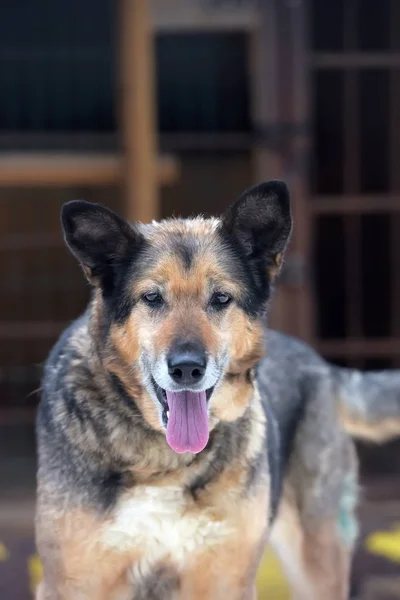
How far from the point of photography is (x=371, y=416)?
12.2 feet

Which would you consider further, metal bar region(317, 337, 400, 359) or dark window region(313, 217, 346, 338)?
dark window region(313, 217, 346, 338)

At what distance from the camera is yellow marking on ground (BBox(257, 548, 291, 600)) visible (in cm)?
434

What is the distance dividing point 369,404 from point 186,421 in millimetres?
1199

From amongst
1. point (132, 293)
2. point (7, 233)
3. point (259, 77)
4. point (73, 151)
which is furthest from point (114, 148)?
point (132, 293)

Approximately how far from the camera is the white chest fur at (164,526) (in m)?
2.81

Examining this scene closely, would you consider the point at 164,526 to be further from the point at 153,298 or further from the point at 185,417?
the point at 153,298

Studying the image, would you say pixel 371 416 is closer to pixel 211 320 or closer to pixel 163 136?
pixel 211 320

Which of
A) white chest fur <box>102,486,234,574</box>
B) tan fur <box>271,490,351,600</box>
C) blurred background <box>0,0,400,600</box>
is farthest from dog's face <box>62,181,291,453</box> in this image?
blurred background <box>0,0,400,600</box>

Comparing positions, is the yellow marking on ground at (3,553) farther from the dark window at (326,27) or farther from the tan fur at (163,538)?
the dark window at (326,27)

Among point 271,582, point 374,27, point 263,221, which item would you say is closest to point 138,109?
point 374,27

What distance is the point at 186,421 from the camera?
2.71 meters

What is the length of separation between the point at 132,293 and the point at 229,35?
14.7ft

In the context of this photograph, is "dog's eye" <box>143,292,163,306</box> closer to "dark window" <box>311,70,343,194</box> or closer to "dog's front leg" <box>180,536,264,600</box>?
"dog's front leg" <box>180,536,264,600</box>

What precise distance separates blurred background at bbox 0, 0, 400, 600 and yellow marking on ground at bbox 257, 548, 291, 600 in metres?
0.35
